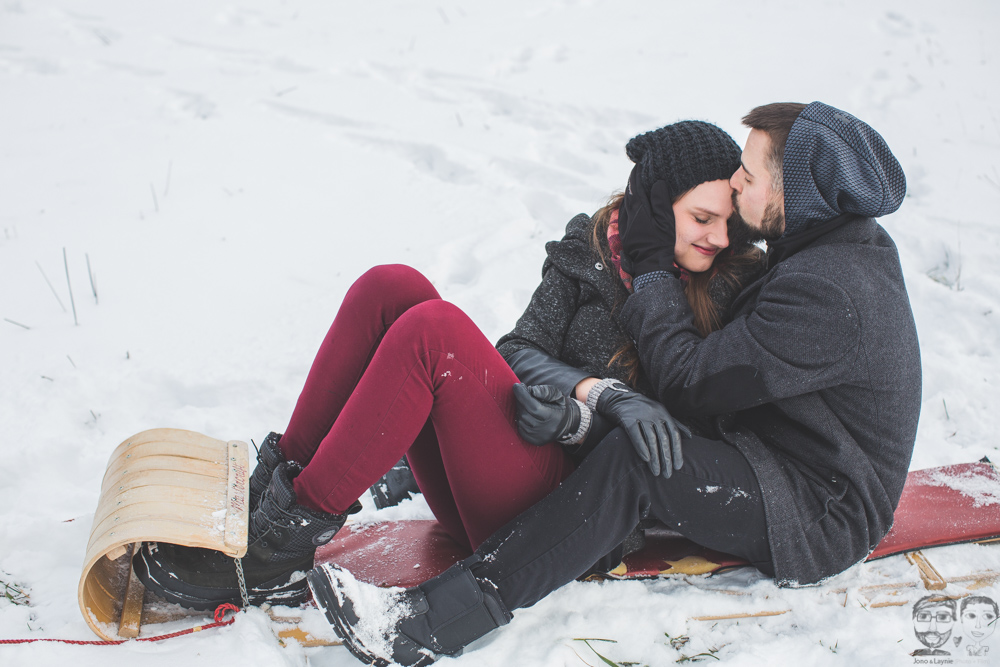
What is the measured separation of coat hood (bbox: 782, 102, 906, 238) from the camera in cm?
173

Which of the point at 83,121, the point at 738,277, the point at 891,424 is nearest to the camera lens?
the point at 891,424

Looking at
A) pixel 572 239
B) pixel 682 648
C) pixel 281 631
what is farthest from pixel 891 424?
pixel 281 631

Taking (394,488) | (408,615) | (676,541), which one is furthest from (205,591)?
(676,541)

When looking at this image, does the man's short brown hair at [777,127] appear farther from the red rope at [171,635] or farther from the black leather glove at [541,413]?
the red rope at [171,635]

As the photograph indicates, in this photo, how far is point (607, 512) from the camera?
1763 millimetres

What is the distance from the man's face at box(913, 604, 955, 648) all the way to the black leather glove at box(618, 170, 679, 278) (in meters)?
1.17

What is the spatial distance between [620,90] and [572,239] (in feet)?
12.4

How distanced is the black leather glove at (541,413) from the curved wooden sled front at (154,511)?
2.57 ft

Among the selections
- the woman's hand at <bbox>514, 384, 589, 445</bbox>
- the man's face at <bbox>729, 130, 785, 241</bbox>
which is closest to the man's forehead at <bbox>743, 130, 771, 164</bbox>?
the man's face at <bbox>729, 130, 785, 241</bbox>

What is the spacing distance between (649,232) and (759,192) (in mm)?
334

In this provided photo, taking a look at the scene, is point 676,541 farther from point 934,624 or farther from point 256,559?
point 256,559

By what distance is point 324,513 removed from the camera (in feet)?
6.13

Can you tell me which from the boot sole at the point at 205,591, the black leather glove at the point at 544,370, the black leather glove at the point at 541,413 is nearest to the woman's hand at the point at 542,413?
the black leather glove at the point at 541,413

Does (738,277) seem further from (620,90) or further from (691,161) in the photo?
(620,90)
